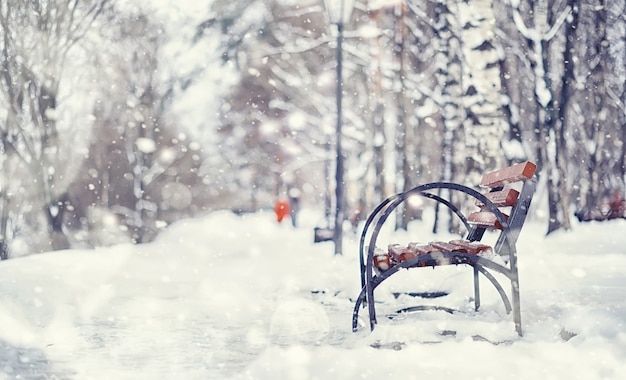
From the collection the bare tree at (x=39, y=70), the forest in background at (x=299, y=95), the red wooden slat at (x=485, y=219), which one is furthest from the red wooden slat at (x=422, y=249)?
the bare tree at (x=39, y=70)

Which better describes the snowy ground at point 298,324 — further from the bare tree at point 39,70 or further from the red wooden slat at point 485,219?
the bare tree at point 39,70

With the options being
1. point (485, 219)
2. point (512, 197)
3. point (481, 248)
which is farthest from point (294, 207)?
point (481, 248)

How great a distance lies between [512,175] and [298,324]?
2611mm

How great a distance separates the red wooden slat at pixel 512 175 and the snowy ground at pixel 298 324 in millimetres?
1106

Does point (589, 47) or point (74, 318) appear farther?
point (589, 47)

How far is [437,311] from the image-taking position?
774 cm

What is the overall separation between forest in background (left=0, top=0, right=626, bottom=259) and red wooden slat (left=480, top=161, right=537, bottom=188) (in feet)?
26.2

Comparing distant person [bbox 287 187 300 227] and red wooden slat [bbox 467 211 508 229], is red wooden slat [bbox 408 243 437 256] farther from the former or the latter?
distant person [bbox 287 187 300 227]

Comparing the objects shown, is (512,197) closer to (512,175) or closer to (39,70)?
(512,175)

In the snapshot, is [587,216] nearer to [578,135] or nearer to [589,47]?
[589,47]

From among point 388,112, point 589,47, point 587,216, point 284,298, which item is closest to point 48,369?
point 284,298

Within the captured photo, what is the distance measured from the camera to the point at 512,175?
6.36 metres

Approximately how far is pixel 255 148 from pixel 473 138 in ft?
76.2

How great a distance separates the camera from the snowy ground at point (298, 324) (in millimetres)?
5246
